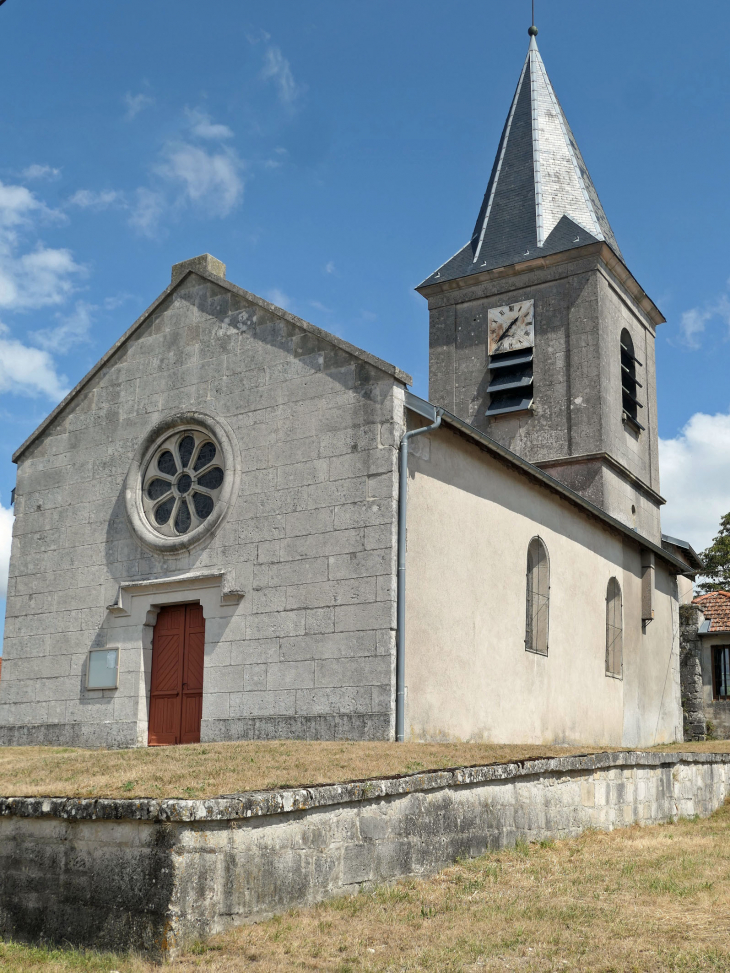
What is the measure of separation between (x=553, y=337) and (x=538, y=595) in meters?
9.34

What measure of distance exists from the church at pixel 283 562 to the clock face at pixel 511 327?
21.0 feet

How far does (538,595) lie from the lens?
1622 cm

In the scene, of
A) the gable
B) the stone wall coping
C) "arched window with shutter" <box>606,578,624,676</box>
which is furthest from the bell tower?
the stone wall coping

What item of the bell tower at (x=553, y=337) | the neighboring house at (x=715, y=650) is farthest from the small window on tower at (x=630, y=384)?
the neighboring house at (x=715, y=650)

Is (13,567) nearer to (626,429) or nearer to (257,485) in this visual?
(257,485)

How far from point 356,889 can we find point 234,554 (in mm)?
7113

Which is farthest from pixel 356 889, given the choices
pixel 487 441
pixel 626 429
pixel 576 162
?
pixel 576 162

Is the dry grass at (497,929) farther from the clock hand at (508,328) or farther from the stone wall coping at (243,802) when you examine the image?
the clock hand at (508,328)

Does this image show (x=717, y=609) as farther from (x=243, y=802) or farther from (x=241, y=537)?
(x=243, y=802)

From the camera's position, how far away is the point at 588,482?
22562mm

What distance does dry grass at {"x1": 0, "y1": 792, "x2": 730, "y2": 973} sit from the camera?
557 cm

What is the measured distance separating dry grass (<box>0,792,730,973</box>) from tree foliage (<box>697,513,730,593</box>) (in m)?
32.3

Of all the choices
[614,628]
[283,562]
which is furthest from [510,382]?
[283,562]

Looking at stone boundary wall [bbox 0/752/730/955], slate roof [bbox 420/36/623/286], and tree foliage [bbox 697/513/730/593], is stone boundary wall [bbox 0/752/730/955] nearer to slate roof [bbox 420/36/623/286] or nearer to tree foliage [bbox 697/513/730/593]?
slate roof [bbox 420/36/623/286]
